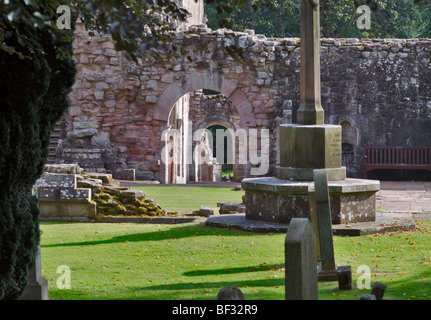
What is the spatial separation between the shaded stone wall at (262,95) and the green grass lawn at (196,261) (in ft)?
27.8

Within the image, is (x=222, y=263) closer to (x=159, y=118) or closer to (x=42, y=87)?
(x=42, y=87)

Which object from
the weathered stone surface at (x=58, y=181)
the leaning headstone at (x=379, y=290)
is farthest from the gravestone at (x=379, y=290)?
the weathered stone surface at (x=58, y=181)

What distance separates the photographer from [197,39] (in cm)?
1845

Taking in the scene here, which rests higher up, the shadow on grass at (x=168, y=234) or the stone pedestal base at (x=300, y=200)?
the stone pedestal base at (x=300, y=200)

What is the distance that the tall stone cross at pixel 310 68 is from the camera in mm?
9664

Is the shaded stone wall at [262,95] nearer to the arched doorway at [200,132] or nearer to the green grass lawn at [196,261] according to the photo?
the arched doorway at [200,132]

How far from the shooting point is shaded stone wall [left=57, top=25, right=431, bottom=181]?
18547 mm

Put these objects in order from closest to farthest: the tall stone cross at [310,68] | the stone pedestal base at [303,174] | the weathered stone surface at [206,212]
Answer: the stone pedestal base at [303,174], the tall stone cross at [310,68], the weathered stone surface at [206,212]

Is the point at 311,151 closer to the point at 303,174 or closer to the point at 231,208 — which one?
the point at 303,174

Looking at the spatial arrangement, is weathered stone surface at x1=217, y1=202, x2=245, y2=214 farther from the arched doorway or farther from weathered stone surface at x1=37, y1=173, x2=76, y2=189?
the arched doorway

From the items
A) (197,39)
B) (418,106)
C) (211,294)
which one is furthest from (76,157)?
(211,294)

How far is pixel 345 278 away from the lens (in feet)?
20.2

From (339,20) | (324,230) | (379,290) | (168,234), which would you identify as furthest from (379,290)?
(339,20)

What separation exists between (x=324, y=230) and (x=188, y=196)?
819 centimetres
